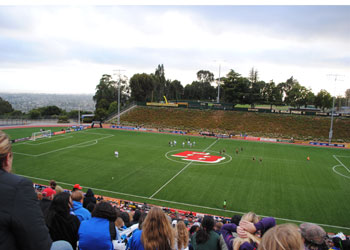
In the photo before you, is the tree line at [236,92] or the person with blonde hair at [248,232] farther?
the tree line at [236,92]

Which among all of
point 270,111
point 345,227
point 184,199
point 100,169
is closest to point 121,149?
point 100,169

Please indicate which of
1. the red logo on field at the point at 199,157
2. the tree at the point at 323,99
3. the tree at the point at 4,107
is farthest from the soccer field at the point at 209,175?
the tree at the point at 4,107

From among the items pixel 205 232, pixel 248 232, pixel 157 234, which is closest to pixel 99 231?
pixel 157 234

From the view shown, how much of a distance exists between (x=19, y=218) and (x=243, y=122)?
62.2m

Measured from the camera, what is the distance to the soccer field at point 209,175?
20219 mm

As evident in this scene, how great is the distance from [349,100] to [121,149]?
158 metres

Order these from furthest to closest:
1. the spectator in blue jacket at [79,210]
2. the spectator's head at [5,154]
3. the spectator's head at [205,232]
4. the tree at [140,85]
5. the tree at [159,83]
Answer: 1. the tree at [159,83]
2. the tree at [140,85]
3. the spectator in blue jacket at [79,210]
4. the spectator's head at [205,232]
5. the spectator's head at [5,154]

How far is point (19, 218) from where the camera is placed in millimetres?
2242

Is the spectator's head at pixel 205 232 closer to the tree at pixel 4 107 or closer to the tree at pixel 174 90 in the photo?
the tree at pixel 4 107

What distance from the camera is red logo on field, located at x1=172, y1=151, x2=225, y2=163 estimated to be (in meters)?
33.7

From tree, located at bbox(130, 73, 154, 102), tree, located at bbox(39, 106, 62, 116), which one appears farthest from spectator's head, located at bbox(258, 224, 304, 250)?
tree, located at bbox(39, 106, 62, 116)

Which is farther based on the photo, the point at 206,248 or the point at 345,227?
the point at 345,227

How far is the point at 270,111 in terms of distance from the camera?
211ft

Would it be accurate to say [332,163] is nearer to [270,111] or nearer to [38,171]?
[270,111]
